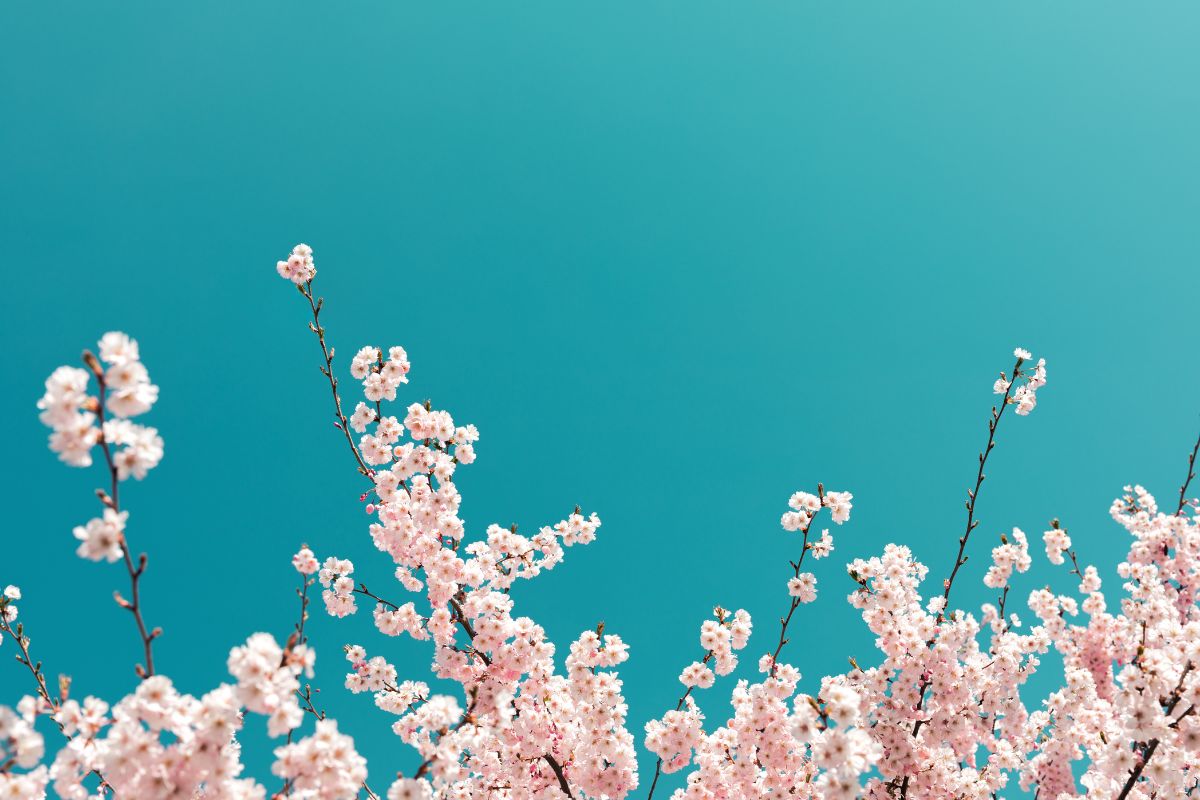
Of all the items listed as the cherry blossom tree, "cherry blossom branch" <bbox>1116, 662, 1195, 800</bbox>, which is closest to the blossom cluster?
the cherry blossom tree

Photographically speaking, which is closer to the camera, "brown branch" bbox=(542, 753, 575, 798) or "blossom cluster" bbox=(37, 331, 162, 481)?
"blossom cluster" bbox=(37, 331, 162, 481)

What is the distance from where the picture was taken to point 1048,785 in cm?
964

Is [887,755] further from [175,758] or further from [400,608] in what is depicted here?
[175,758]

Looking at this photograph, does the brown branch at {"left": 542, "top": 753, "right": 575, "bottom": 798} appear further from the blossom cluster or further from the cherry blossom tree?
the blossom cluster

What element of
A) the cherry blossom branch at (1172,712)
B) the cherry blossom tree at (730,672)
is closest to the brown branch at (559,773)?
the cherry blossom tree at (730,672)

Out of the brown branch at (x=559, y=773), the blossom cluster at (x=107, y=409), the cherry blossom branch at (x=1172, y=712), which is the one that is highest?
the blossom cluster at (x=107, y=409)

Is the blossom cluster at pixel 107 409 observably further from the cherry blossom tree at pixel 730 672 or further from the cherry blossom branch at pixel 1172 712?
the cherry blossom branch at pixel 1172 712

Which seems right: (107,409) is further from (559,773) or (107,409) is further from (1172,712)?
(1172,712)

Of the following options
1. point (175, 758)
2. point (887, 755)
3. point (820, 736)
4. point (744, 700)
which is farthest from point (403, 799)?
point (887, 755)

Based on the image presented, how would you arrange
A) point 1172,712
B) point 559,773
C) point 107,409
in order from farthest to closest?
point 559,773 → point 1172,712 → point 107,409

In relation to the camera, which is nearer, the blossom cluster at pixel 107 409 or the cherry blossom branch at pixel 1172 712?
the blossom cluster at pixel 107 409

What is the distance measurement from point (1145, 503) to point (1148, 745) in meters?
5.79

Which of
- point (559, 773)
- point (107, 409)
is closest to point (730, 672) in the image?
point (559, 773)

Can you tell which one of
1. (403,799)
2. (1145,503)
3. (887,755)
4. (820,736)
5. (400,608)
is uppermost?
(1145,503)
